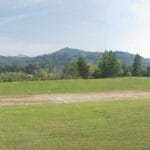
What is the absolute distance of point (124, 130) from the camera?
36.1ft

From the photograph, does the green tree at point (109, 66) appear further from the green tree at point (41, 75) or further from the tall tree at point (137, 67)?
Answer: the tall tree at point (137, 67)

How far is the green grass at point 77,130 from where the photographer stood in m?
9.04

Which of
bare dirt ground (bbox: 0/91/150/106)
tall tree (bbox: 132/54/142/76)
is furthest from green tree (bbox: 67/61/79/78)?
bare dirt ground (bbox: 0/91/150/106)

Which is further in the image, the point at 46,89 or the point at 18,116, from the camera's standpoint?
the point at 46,89

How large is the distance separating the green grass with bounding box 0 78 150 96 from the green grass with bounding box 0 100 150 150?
11.7 meters

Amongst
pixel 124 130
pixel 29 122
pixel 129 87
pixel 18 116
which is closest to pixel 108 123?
pixel 124 130

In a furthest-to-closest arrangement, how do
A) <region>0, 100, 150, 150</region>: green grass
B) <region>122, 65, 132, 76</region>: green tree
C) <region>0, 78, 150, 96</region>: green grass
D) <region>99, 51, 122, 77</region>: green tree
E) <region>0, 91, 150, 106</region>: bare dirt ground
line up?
<region>122, 65, 132, 76</region>: green tree → <region>99, 51, 122, 77</region>: green tree → <region>0, 78, 150, 96</region>: green grass → <region>0, 91, 150, 106</region>: bare dirt ground → <region>0, 100, 150, 150</region>: green grass

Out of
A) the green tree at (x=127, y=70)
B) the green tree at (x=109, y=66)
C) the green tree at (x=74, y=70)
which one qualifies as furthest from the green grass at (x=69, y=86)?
the green tree at (x=127, y=70)

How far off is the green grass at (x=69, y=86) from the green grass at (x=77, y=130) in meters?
11.7

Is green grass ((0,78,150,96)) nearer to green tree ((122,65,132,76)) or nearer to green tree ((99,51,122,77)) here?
green tree ((99,51,122,77))

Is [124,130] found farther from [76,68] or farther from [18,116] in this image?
[76,68]

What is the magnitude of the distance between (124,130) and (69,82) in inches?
788

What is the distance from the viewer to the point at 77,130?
11.2 metres

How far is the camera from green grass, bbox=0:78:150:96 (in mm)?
27484
